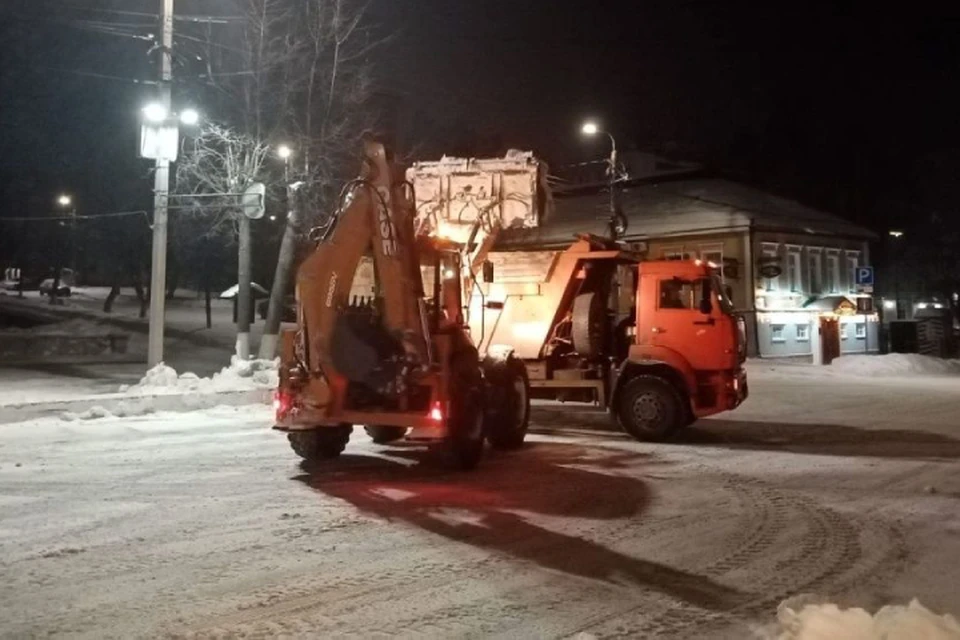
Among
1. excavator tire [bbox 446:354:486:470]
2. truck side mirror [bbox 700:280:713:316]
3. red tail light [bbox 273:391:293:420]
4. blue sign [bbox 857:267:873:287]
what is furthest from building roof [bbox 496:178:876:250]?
red tail light [bbox 273:391:293:420]

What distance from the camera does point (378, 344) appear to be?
12.3m

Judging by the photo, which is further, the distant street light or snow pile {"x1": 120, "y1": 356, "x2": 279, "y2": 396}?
the distant street light

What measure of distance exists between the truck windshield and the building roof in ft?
74.8

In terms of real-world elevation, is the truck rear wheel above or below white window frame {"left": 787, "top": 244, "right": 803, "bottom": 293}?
below

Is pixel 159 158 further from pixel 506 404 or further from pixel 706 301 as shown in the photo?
pixel 706 301

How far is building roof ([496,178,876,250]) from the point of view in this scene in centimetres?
4147

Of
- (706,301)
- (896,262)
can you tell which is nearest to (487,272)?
(706,301)

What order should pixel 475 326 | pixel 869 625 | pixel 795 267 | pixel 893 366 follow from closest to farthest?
pixel 869 625
pixel 475 326
pixel 893 366
pixel 795 267

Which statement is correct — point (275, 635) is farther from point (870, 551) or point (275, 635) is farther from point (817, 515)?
point (817, 515)

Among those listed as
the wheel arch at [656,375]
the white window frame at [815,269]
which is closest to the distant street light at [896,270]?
the white window frame at [815,269]

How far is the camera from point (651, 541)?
878cm

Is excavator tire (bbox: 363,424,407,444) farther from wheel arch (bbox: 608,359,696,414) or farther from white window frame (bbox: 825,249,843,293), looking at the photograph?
white window frame (bbox: 825,249,843,293)

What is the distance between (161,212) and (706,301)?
11369mm

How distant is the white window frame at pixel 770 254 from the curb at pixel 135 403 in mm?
26704
